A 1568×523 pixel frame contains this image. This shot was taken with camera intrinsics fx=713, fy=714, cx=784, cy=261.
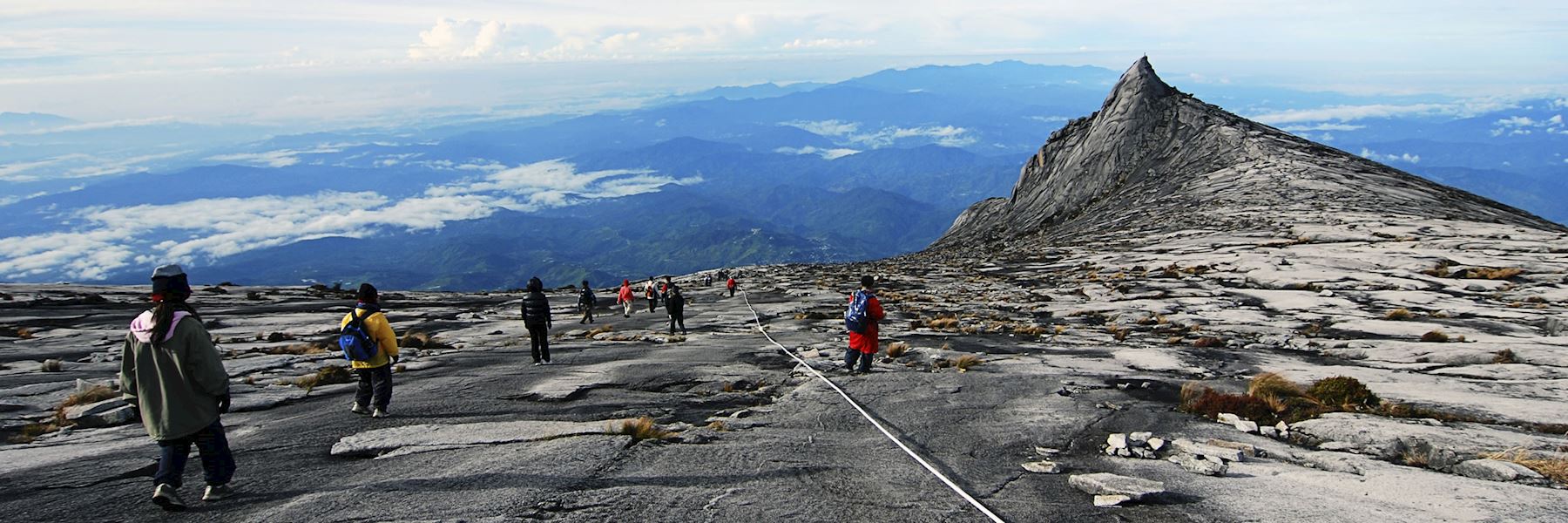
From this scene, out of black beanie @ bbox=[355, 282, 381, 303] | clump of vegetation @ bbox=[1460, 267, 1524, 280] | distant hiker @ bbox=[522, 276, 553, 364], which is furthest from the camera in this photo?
clump of vegetation @ bbox=[1460, 267, 1524, 280]

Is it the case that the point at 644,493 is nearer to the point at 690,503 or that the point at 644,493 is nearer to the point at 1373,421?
the point at 690,503

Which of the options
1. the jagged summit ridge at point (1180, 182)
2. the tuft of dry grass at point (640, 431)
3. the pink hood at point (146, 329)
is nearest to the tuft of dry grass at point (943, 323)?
the tuft of dry grass at point (640, 431)

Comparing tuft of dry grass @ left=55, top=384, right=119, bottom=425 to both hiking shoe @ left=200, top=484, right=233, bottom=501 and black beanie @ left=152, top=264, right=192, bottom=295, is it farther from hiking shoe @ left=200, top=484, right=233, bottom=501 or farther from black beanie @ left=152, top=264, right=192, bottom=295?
black beanie @ left=152, top=264, right=192, bottom=295

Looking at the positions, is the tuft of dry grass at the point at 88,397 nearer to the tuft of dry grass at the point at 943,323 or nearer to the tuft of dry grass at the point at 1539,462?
the tuft of dry grass at the point at 943,323

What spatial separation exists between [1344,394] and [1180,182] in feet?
220

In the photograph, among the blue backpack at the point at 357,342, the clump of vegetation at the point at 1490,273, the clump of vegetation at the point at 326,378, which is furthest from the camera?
the clump of vegetation at the point at 1490,273

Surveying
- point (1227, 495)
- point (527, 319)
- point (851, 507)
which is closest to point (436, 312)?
point (527, 319)

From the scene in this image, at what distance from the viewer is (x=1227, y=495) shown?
27.9 ft

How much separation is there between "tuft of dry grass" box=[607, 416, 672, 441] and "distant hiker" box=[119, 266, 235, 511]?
500cm

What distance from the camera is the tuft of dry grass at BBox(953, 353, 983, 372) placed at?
1687cm

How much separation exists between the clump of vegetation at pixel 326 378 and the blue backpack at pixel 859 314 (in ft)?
37.2

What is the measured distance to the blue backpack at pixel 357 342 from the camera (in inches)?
454

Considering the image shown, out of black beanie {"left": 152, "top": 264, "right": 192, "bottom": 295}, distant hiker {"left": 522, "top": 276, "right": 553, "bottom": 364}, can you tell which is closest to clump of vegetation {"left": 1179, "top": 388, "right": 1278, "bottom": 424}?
distant hiker {"left": 522, "top": 276, "right": 553, "bottom": 364}

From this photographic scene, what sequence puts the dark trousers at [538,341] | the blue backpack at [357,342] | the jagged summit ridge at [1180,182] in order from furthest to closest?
the jagged summit ridge at [1180,182] → the dark trousers at [538,341] → the blue backpack at [357,342]
